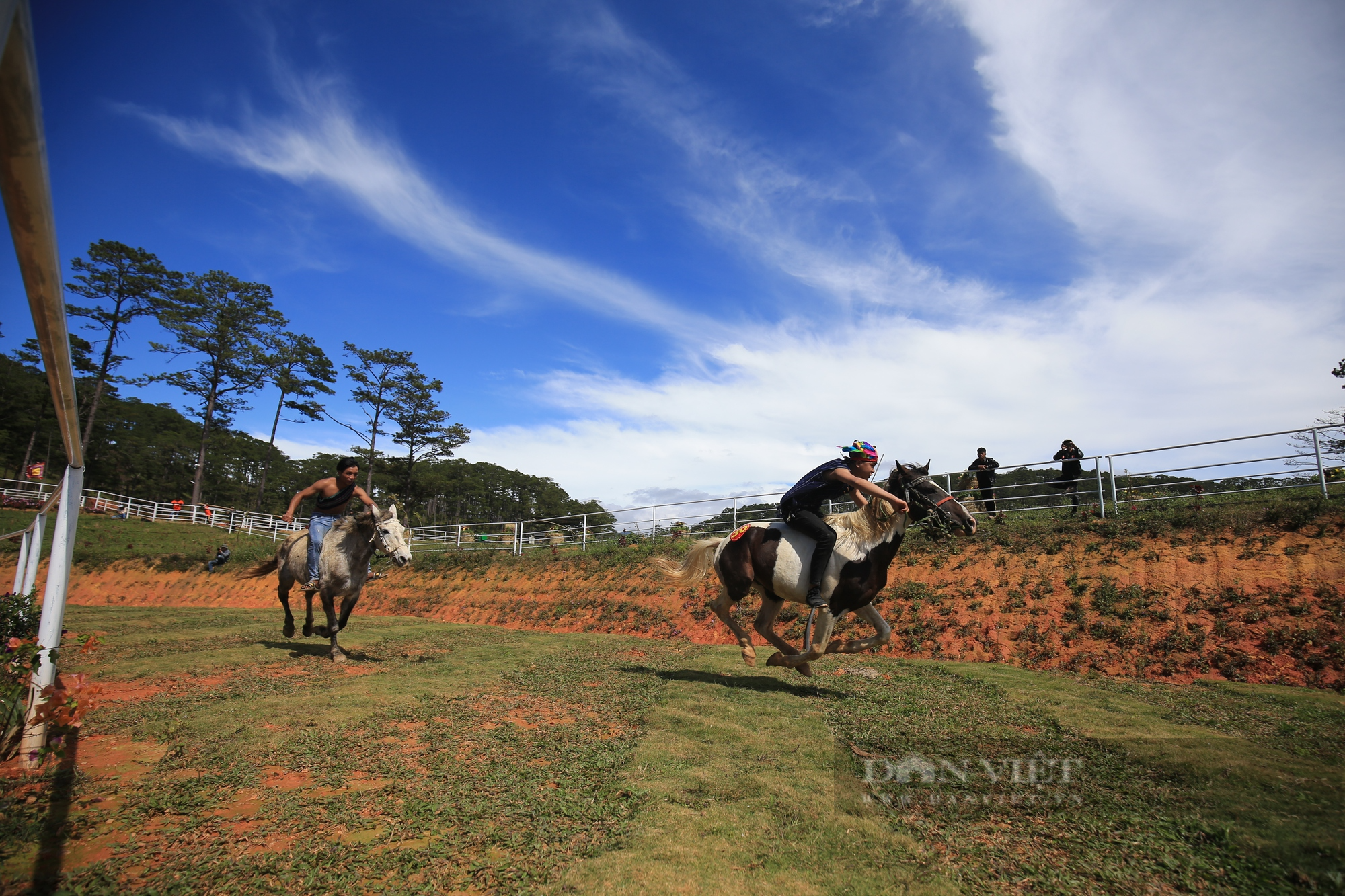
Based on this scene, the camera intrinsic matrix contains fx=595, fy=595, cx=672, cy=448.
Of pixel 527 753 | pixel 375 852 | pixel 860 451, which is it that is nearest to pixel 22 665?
pixel 375 852

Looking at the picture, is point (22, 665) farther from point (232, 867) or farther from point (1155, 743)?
point (1155, 743)

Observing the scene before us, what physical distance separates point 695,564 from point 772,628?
138cm

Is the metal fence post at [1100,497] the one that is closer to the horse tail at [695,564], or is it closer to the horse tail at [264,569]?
the horse tail at [695,564]

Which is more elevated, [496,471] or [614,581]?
[496,471]

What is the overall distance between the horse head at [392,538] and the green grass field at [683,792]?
1.89m

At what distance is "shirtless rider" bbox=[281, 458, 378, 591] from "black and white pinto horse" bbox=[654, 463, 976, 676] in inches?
216

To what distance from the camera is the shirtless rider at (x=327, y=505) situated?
8.63 m

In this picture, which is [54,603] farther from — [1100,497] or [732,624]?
[1100,497]

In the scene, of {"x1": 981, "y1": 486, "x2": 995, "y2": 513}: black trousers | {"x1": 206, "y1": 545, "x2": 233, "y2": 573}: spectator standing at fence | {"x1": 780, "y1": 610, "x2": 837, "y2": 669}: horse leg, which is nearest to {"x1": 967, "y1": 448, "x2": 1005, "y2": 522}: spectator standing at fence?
{"x1": 981, "y1": 486, "x2": 995, "y2": 513}: black trousers

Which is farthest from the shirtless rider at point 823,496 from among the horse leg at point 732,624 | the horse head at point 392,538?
the horse head at point 392,538

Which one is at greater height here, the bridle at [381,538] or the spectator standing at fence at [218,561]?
the bridle at [381,538]

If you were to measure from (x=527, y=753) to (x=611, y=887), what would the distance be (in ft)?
6.73

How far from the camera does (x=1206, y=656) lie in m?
7.94

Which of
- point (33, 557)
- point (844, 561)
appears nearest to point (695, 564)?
point (844, 561)
